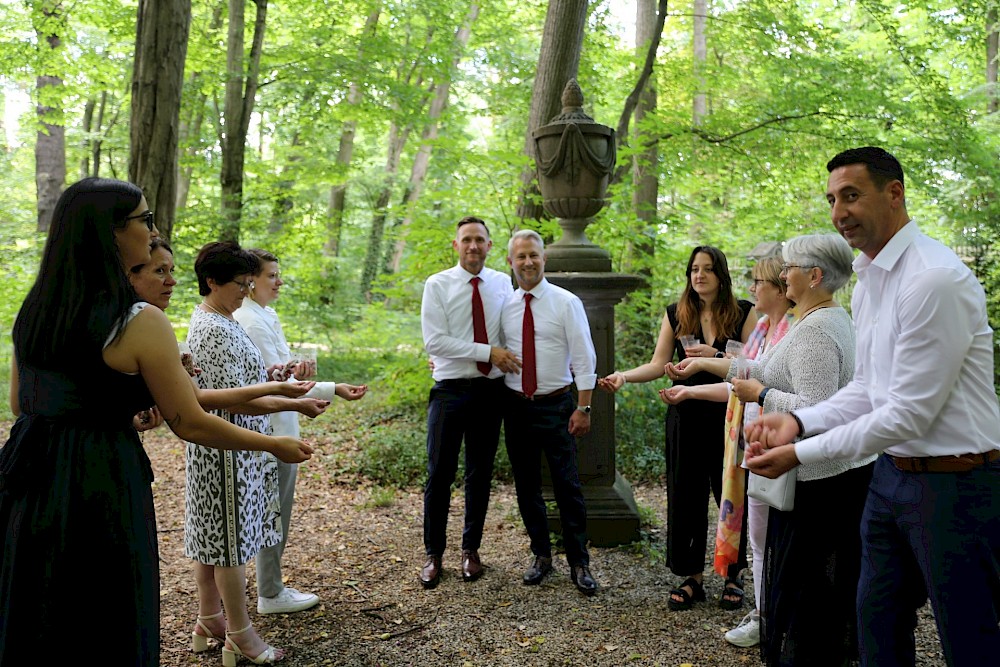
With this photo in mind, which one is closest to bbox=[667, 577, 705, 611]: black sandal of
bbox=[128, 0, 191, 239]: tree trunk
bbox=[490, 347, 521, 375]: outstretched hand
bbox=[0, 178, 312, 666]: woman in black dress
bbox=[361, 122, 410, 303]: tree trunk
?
bbox=[490, 347, 521, 375]: outstretched hand

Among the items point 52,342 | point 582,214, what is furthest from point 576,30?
point 52,342

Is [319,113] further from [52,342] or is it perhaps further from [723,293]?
[52,342]

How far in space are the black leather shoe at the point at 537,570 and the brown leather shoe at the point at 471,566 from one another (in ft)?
0.95

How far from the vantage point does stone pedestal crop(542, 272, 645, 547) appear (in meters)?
5.01

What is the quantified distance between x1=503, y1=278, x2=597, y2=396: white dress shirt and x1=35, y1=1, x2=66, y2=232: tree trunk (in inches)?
309

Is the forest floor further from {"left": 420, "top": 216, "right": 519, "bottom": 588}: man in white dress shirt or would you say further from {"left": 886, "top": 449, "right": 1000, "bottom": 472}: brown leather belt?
{"left": 886, "top": 449, "right": 1000, "bottom": 472}: brown leather belt

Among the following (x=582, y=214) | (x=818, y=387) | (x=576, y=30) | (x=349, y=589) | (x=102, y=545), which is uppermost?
(x=576, y=30)

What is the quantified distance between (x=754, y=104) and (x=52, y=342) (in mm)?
8959

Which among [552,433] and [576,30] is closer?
[552,433]

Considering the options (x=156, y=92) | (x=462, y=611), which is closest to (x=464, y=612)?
(x=462, y=611)

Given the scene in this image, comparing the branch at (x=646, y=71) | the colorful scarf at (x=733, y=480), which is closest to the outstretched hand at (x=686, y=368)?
the colorful scarf at (x=733, y=480)

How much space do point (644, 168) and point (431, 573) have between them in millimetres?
6399

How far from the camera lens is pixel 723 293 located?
13.6 feet

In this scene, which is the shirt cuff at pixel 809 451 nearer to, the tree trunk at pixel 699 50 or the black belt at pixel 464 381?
the black belt at pixel 464 381
